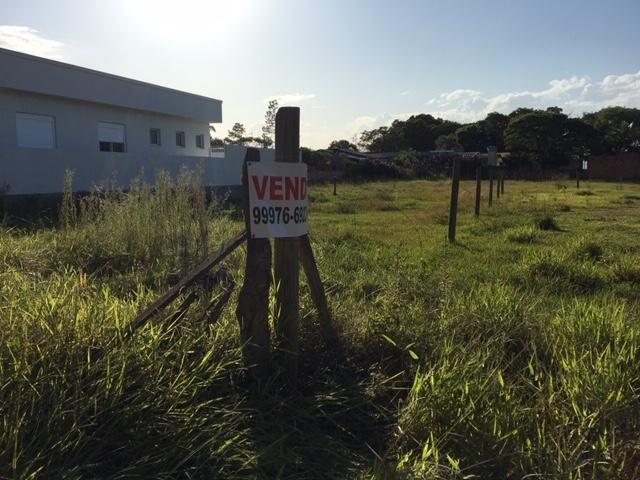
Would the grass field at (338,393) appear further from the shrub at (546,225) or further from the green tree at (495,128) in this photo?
the green tree at (495,128)

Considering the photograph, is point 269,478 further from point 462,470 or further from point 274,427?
point 462,470

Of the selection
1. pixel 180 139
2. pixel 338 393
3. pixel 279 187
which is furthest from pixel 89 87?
pixel 338 393

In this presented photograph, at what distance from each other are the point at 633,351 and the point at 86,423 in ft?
10.2

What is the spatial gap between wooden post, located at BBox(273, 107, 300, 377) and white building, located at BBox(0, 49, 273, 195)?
1036 centimetres

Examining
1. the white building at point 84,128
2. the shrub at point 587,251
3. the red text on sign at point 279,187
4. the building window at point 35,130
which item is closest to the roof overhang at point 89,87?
the white building at point 84,128

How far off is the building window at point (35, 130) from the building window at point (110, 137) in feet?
7.26

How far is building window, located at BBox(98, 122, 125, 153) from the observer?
2036cm

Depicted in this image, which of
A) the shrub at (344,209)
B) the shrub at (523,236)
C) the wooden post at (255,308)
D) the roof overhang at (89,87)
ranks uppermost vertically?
the roof overhang at (89,87)

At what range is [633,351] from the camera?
11.4 feet

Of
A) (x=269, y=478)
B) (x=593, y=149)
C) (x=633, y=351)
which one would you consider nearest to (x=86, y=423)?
(x=269, y=478)

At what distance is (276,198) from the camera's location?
3447mm

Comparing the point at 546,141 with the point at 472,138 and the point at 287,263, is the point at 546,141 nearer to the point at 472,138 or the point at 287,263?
the point at 472,138

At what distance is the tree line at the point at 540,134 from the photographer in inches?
2301

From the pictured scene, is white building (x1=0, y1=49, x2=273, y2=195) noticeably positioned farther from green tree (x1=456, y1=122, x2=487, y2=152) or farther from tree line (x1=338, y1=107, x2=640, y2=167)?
green tree (x1=456, y1=122, x2=487, y2=152)
